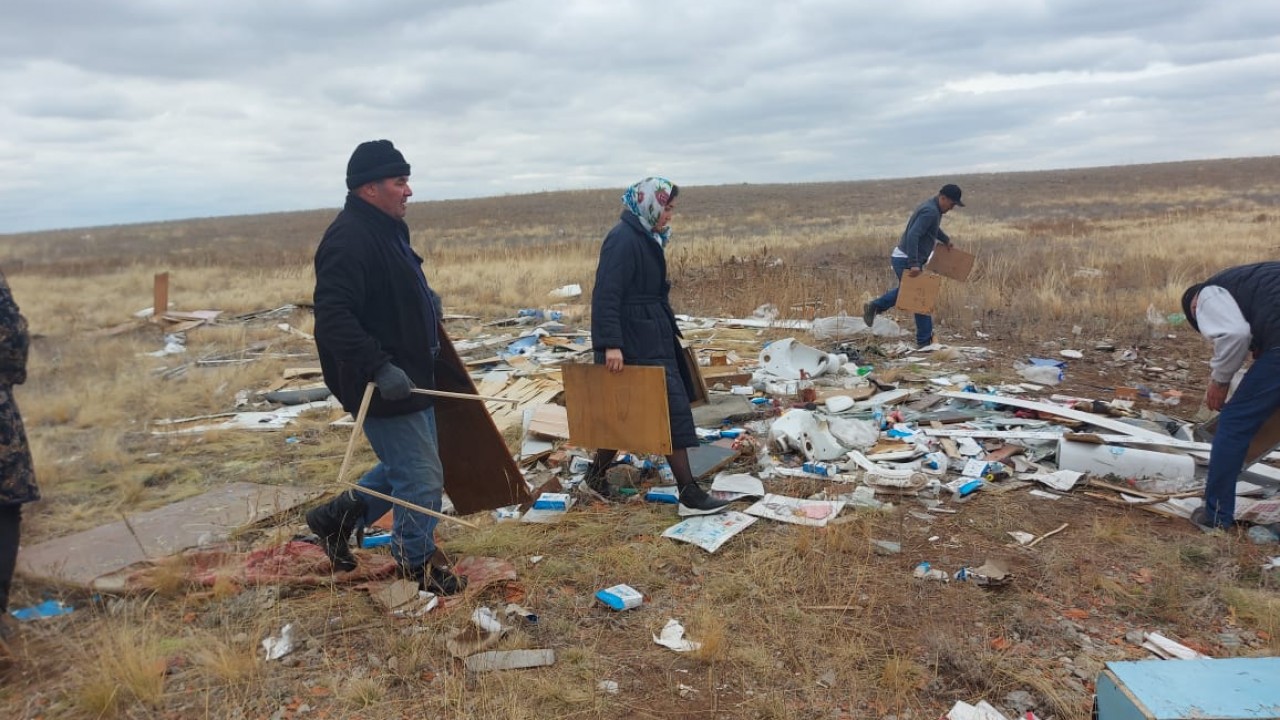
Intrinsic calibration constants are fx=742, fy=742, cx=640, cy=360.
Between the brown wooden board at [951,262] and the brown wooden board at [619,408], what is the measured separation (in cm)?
571

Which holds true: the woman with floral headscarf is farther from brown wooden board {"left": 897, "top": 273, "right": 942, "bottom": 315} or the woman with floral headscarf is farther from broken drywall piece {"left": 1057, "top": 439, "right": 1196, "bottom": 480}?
brown wooden board {"left": 897, "top": 273, "right": 942, "bottom": 315}

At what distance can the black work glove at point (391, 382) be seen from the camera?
2.98m

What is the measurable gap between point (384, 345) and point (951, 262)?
Answer: 24.0ft

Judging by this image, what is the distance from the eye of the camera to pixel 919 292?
7910 mm

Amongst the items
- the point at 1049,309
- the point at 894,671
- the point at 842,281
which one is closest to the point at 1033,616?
the point at 894,671

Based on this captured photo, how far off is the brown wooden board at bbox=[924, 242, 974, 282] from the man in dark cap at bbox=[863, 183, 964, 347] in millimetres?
186

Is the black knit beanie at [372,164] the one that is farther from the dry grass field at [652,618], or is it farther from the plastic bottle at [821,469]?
the plastic bottle at [821,469]

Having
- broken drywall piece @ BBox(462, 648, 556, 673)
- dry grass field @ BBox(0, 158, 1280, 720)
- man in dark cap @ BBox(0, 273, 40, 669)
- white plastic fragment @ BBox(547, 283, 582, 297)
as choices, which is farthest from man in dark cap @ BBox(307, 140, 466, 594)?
white plastic fragment @ BBox(547, 283, 582, 297)

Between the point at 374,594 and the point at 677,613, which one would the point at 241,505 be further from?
the point at 677,613

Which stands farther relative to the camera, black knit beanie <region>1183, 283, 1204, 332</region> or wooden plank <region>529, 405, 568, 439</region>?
wooden plank <region>529, 405, 568, 439</region>

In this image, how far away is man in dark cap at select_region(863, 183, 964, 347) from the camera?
791 centimetres

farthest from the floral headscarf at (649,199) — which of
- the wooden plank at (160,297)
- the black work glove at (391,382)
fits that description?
the wooden plank at (160,297)

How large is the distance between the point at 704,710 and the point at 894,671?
737 mm

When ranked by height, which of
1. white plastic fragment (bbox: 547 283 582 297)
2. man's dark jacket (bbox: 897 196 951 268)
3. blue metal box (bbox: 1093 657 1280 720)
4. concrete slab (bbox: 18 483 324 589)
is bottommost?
concrete slab (bbox: 18 483 324 589)
